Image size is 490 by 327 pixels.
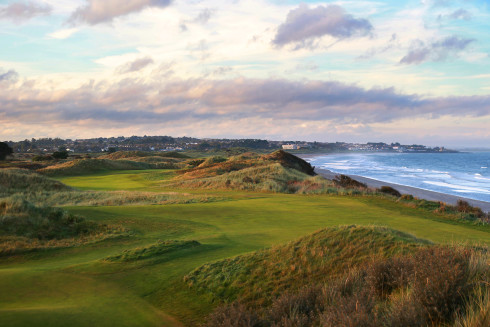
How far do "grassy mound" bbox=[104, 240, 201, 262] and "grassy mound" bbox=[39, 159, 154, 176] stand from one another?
57.9 meters

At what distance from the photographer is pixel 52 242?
1423 centimetres

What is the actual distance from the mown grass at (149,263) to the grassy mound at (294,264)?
20.7 inches

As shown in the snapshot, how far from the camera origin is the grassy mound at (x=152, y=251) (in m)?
11.2

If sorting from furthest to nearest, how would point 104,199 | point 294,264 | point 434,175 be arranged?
point 434,175 → point 104,199 → point 294,264

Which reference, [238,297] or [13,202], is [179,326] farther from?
[13,202]

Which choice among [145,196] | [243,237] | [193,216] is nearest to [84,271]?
[243,237]

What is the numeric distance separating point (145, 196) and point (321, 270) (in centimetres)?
2242

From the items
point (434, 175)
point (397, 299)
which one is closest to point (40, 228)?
point (397, 299)

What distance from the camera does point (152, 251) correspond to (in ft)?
38.4

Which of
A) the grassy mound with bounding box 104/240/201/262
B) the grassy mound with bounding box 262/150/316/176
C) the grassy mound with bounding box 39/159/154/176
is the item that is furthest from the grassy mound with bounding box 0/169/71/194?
the grassy mound with bounding box 262/150/316/176

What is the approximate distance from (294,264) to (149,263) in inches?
162

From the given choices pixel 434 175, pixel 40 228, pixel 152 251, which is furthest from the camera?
pixel 434 175

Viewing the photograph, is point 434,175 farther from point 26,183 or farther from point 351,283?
point 351,283

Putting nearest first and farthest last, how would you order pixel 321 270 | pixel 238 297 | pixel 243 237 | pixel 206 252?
pixel 238 297, pixel 321 270, pixel 206 252, pixel 243 237
